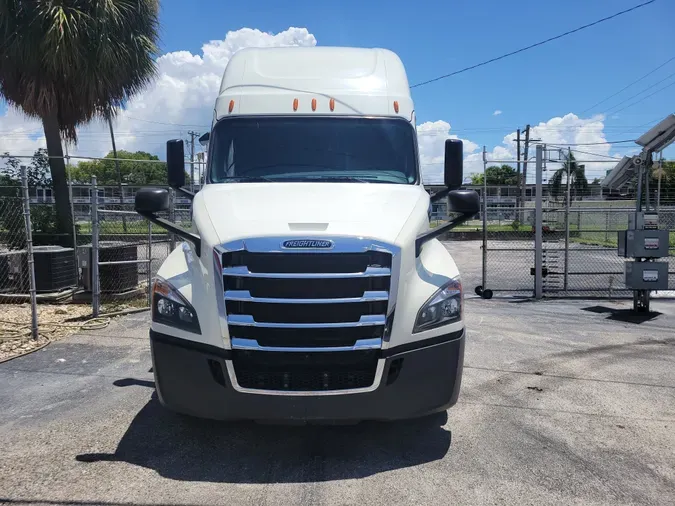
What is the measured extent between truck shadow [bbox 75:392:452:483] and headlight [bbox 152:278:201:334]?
97 centimetres

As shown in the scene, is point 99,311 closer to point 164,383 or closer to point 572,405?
point 164,383

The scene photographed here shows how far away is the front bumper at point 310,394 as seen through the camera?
3.74 meters

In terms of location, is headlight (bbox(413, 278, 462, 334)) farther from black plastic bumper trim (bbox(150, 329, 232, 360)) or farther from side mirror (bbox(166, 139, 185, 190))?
side mirror (bbox(166, 139, 185, 190))

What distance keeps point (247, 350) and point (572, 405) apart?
319cm

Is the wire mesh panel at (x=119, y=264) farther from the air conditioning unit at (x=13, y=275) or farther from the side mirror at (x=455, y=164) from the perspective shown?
the side mirror at (x=455, y=164)

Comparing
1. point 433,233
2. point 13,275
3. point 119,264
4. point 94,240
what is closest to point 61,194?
point 13,275

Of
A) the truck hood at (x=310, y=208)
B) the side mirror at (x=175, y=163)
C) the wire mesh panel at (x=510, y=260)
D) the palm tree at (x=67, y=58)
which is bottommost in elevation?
the wire mesh panel at (x=510, y=260)

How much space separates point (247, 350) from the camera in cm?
375

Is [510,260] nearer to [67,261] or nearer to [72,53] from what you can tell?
[67,261]

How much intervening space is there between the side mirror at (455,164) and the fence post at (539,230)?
→ 19.2 ft

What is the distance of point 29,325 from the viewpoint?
830 cm

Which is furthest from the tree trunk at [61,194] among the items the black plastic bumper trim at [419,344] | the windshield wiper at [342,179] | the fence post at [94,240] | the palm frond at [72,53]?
the black plastic bumper trim at [419,344]

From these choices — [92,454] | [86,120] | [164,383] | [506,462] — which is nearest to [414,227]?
[506,462]

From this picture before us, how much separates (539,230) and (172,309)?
8529 millimetres
